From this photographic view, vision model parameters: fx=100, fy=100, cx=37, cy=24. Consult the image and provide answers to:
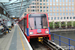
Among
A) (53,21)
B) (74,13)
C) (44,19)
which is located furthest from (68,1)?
(44,19)

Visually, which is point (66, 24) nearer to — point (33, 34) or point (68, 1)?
point (68, 1)

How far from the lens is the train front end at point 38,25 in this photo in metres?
11.7

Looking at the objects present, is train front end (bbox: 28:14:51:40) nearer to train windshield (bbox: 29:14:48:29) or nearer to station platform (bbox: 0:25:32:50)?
train windshield (bbox: 29:14:48:29)

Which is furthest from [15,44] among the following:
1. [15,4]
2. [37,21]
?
[15,4]

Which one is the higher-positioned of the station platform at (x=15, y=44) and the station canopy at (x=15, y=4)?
the station canopy at (x=15, y=4)

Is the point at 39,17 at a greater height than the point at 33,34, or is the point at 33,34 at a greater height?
the point at 39,17

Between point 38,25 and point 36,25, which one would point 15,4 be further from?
point 38,25

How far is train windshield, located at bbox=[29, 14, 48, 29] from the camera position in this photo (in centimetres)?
1174

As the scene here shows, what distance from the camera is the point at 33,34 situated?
38.2 feet

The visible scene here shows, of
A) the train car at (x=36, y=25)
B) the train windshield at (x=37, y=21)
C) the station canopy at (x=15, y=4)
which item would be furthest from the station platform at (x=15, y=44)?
the station canopy at (x=15, y=4)

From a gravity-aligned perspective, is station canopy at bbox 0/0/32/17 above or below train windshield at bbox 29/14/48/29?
above

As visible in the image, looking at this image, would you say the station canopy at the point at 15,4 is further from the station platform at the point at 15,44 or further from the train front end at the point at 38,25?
the station platform at the point at 15,44

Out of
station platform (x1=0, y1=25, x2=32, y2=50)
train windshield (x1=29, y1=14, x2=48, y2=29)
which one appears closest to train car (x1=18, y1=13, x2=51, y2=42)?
train windshield (x1=29, y1=14, x2=48, y2=29)

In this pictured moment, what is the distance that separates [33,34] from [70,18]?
177 feet
